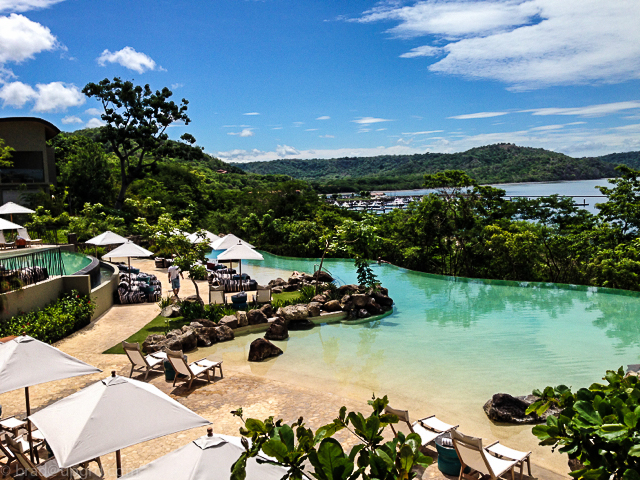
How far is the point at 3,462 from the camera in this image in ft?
19.8

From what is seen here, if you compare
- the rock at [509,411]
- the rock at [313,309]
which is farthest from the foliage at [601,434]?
the rock at [313,309]

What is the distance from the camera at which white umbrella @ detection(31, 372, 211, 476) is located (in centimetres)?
429

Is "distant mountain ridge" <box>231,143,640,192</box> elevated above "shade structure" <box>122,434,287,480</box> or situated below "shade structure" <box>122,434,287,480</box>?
above

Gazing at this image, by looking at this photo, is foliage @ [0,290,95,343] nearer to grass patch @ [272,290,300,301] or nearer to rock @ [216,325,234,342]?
rock @ [216,325,234,342]

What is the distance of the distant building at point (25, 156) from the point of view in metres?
31.2

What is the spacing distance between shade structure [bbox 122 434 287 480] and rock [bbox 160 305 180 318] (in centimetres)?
1046

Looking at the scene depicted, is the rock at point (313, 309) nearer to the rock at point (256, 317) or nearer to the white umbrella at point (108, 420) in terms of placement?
the rock at point (256, 317)

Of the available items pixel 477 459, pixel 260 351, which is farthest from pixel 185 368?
pixel 477 459

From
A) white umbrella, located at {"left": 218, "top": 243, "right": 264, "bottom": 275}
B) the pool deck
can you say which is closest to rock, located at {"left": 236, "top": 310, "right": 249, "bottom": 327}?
the pool deck

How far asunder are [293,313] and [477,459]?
342 inches

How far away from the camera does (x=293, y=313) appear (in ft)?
45.1

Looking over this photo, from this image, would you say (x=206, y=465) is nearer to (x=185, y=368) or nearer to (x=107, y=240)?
(x=185, y=368)

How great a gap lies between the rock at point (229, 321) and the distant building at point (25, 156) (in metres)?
25.5

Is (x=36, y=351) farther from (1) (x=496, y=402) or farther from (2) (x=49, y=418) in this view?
(1) (x=496, y=402)
